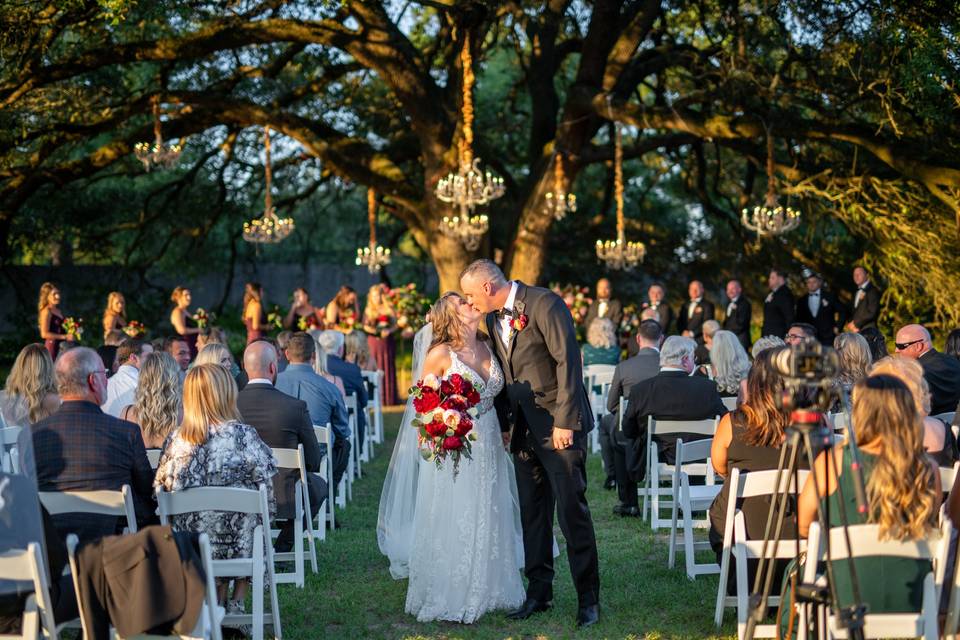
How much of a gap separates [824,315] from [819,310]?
0.35 feet

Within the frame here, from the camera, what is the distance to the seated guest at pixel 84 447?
523 centimetres

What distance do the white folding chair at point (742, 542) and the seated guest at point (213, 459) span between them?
2428 millimetres

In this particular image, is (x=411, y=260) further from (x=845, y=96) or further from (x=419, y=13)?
(x=845, y=96)

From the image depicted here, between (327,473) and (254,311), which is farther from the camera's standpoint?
(254,311)

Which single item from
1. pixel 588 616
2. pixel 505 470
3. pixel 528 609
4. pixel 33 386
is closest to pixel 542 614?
pixel 528 609

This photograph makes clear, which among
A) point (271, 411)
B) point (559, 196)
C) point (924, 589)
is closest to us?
point (924, 589)

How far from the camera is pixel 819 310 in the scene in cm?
1609

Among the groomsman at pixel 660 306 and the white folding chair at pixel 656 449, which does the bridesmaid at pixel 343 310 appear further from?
the white folding chair at pixel 656 449

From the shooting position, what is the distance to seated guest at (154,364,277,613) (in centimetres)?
550

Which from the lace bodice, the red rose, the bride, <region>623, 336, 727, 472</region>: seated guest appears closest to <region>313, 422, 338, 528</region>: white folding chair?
the bride

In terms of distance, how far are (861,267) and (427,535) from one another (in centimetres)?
1132

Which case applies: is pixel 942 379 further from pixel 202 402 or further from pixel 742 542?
pixel 202 402

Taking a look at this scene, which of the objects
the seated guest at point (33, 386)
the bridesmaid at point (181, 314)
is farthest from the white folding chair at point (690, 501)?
the bridesmaid at point (181, 314)

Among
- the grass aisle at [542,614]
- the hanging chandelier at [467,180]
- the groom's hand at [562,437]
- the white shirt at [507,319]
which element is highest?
the hanging chandelier at [467,180]
